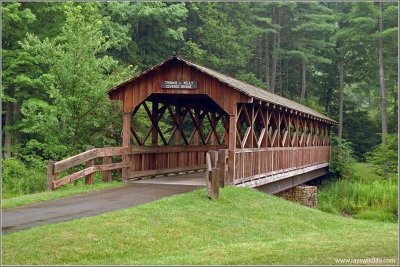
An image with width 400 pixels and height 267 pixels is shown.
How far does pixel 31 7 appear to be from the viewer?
2886cm

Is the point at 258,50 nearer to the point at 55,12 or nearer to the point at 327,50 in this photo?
the point at 327,50

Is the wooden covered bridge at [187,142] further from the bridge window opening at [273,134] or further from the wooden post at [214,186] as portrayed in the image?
the wooden post at [214,186]

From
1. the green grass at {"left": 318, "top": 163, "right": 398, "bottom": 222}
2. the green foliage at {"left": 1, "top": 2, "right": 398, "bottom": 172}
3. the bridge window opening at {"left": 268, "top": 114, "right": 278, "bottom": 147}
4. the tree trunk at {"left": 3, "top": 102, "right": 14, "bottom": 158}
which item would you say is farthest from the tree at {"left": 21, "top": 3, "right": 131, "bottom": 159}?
the green grass at {"left": 318, "top": 163, "right": 398, "bottom": 222}

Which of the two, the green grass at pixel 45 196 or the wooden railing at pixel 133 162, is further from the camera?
the wooden railing at pixel 133 162

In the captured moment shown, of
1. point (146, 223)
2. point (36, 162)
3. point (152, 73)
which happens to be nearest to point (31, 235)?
point (146, 223)

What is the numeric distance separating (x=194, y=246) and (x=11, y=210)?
433cm

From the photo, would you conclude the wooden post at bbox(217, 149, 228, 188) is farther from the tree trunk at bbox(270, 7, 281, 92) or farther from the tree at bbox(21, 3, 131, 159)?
the tree trunk at bbox(270, 7, 281, 92)

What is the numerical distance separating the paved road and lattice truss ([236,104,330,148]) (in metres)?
2.94

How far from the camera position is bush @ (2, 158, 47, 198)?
17.8m

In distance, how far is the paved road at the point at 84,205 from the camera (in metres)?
10.0

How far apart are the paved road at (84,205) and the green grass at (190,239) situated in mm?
595

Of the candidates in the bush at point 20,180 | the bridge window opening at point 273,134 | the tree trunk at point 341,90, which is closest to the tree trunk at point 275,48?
the tree trunk at point 341,90

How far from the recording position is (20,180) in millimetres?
18344

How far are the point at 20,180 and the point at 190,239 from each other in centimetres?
1054
